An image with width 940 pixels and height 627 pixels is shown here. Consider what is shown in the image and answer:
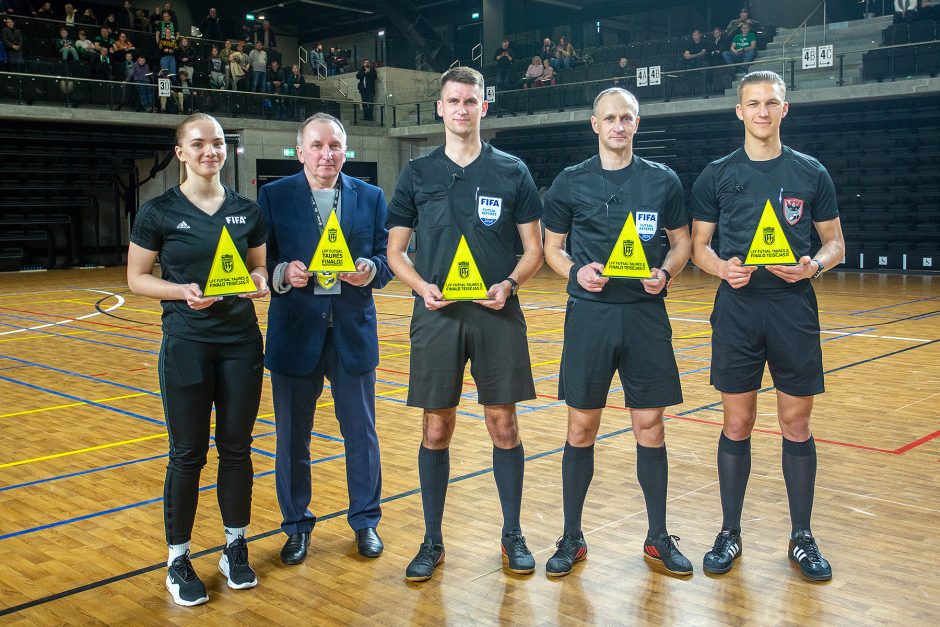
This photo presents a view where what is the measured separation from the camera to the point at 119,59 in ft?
63.6

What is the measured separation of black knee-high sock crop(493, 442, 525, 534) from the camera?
3459mm

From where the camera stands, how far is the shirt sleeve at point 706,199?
348cm

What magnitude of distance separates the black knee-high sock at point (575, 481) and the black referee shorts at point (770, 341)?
1.90ft

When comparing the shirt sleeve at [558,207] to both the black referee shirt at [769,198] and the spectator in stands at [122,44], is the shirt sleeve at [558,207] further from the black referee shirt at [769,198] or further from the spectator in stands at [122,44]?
the spectator in stands at [122,44]

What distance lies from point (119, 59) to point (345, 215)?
1797 cm

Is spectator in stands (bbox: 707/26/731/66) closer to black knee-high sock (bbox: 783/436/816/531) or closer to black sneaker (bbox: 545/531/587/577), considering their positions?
black knee-high sock (bbox: 783/436/816/531)

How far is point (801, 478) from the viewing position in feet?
11.3

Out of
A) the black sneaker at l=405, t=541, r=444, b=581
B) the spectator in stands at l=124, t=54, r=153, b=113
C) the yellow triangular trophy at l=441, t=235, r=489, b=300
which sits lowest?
the black sneaker at l=405, t=541, r=444, b=581

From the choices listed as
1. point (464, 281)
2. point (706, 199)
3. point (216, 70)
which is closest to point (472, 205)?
point (464, 281)

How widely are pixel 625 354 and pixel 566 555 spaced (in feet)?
2.63

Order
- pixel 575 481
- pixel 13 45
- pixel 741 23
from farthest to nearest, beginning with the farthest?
pixel 741 23
pixel 13 45
pixel 575 481

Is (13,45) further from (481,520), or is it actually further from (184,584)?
(184,584)

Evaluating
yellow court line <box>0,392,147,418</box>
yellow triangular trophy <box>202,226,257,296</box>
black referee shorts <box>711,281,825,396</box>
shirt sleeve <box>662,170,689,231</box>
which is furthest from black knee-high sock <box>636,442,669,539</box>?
yellow court line <box>0,392,147,418</box>

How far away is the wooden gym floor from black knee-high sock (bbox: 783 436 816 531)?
8.2 inches
